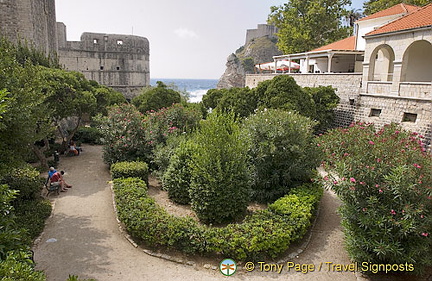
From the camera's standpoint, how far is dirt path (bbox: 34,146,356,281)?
7086 millimetres

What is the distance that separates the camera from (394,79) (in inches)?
602

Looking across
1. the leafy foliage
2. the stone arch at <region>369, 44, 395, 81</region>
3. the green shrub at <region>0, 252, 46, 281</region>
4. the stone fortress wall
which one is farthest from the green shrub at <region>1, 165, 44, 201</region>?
the stone fortress wall

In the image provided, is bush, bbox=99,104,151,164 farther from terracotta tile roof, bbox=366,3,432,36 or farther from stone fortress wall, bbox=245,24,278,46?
stone fortress wall, bbox=245,24,278,46

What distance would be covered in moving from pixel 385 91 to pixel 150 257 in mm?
14390

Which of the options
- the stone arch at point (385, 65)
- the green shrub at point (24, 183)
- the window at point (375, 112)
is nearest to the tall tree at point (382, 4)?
the stone arch at point (385, 65)

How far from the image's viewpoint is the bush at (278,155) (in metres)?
10.9

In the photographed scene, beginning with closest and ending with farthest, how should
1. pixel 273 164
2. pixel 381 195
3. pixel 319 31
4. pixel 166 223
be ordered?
pixel 381 195, pixel 166 223, pixel 273 164, pixel 319 31

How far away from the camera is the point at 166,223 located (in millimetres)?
8188

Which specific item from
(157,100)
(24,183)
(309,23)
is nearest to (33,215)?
(24,183)

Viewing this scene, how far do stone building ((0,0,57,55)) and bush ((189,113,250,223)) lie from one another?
16662 mm

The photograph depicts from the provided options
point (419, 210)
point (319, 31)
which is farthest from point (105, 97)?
point (319, 31)

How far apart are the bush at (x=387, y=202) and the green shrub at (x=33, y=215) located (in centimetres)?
816

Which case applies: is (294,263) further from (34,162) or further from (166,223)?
(34,162)

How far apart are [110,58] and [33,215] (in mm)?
34251
